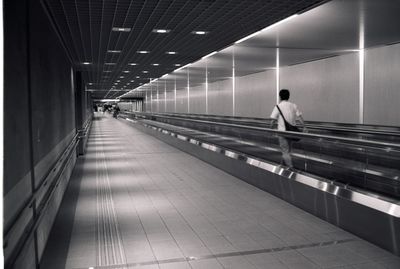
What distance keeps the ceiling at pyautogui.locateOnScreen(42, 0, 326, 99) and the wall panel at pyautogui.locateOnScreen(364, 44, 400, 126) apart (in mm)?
5995

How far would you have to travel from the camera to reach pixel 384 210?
14.8 ft

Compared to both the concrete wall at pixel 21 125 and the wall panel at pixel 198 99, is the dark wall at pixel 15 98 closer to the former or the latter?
the concrete wall at pixel 21 125

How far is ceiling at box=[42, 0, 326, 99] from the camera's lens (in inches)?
286

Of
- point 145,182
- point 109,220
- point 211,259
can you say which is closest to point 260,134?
point 145,182

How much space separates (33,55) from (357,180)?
175 inches

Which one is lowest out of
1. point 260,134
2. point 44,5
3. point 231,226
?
point 231,226

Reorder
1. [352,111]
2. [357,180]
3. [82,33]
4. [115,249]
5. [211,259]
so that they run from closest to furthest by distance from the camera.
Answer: [211,259]
[115,249]
[357,180]
[82,33]
[352,111]

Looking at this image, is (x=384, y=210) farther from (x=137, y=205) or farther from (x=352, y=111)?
(x=352, y=111)

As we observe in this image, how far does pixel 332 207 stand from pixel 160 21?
5.43 m

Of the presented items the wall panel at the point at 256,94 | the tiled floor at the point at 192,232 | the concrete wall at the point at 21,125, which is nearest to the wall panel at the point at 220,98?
the wall panel at the point at 256,94

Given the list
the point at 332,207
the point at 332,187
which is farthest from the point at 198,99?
the point at 332,207

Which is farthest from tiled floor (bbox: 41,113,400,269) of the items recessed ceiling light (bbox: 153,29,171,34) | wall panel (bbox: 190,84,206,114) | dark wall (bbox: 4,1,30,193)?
wall panel (bbox: 190,84,206,114)

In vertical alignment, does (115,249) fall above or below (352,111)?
below

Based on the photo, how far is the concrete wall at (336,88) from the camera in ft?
45.8
